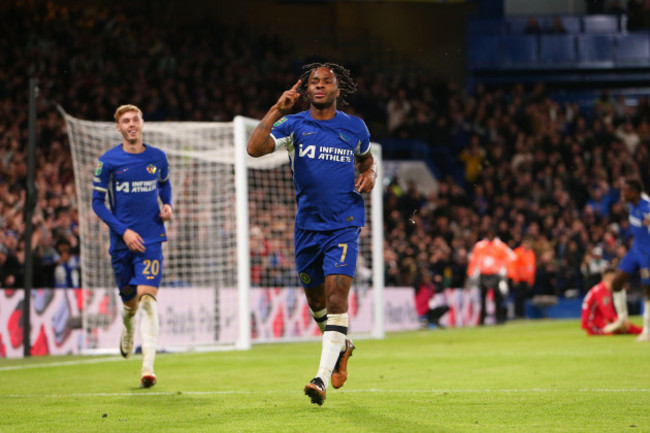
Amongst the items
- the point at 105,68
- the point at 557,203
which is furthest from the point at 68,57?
the point at 557,203

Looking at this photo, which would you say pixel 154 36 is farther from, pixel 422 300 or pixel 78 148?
pixel 78 148

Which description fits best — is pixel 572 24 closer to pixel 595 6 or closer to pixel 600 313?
pixel 595 6

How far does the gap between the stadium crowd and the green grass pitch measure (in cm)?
768

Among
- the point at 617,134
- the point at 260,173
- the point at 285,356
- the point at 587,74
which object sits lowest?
the point at 285,356

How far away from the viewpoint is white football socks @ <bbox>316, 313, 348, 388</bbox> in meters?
6.44

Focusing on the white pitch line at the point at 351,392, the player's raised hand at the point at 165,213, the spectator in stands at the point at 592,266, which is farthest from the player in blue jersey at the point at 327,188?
the spectator in stands at the point at 592,266

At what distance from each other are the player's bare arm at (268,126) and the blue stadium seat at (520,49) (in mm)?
28116

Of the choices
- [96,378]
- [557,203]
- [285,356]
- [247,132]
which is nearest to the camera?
[96,378]

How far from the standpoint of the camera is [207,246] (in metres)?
15.5

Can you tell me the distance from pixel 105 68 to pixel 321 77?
18.7 m

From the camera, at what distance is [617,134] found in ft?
103

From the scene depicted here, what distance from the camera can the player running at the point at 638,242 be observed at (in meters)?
14.2

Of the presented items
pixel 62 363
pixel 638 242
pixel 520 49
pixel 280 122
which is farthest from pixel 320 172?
pixel 520 49

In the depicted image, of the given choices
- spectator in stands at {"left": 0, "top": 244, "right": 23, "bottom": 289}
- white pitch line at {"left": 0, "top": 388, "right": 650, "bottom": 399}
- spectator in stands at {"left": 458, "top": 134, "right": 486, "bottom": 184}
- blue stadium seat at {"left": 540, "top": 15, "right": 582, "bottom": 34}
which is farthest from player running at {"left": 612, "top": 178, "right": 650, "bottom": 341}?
blue stadium seat at {"left": 540, "top": 15, "right": 582, "bottom": 34}
